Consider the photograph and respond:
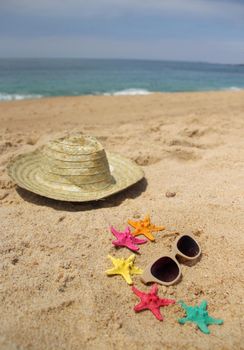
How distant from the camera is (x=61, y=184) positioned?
3.40 meters

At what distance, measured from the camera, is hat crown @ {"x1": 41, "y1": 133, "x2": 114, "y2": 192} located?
3.38m

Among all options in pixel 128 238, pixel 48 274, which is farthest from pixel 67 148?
pixel 48 274

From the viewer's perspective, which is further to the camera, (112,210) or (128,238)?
(112,210)

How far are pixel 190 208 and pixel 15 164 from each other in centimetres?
182

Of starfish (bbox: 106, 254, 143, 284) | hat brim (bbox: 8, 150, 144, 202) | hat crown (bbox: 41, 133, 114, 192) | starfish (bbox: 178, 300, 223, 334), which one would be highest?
hat crown (bbox: 41, 133, 114, 192)

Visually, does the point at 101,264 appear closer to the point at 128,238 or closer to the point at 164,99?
the point at 128,238

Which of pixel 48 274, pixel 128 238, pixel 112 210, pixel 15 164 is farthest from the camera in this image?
pixel 15 164

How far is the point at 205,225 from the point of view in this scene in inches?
120

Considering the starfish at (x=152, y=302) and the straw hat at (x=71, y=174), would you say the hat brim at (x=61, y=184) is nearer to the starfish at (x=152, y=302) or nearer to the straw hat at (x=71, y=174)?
the straw hat at (x=71, y=174)

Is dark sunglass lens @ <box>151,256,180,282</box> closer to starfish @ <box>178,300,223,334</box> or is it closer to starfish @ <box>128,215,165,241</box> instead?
starfish @ <box>178,300,223,334</box>

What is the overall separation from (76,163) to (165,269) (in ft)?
4.53

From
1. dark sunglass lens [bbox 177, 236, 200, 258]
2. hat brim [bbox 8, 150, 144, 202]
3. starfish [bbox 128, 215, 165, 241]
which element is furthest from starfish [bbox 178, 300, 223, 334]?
hat brim [bbox 8, 150, 144, 202]

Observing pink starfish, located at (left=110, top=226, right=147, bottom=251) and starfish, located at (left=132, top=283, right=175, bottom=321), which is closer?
starfish, located at (left=132, top=283, right=175, bottom=321)

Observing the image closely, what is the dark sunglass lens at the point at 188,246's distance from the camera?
2.67 metres
